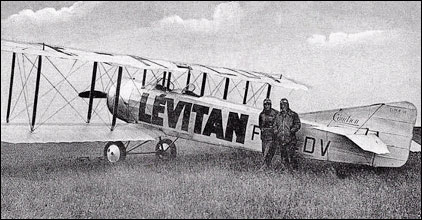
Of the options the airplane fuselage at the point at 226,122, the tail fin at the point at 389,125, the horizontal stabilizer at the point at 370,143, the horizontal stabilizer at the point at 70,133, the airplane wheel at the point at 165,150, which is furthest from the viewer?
the airplane wheel at the point at 165,150

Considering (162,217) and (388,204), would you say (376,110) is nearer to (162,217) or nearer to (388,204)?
(388,204)

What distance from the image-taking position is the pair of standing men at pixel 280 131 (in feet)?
19.0

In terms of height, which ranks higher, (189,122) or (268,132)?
(268,132)

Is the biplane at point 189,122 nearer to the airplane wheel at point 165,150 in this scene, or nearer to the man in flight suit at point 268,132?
the airplane wheel at point 165,150

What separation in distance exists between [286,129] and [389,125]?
147cm

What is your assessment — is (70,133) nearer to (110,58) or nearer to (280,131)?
(110,58)

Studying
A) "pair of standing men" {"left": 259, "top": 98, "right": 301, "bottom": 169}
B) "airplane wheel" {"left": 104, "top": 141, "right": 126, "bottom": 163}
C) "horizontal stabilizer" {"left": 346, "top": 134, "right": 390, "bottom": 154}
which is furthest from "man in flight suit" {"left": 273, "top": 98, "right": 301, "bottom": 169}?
"airplane wheel" {"left": 104, "top": 141, "right": 126, "bottom": 163}

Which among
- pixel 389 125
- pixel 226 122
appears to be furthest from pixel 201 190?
pixel 389 125

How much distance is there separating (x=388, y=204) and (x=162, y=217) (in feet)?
8.35

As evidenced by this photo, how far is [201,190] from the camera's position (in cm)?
480

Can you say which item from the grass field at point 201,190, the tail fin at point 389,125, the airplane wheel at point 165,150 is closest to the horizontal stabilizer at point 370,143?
the tail fin at point 389,125

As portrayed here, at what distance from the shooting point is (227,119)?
6676 mm

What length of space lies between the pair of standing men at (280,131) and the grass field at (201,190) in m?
0.24

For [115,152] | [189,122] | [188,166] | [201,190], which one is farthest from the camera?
[189,122]
